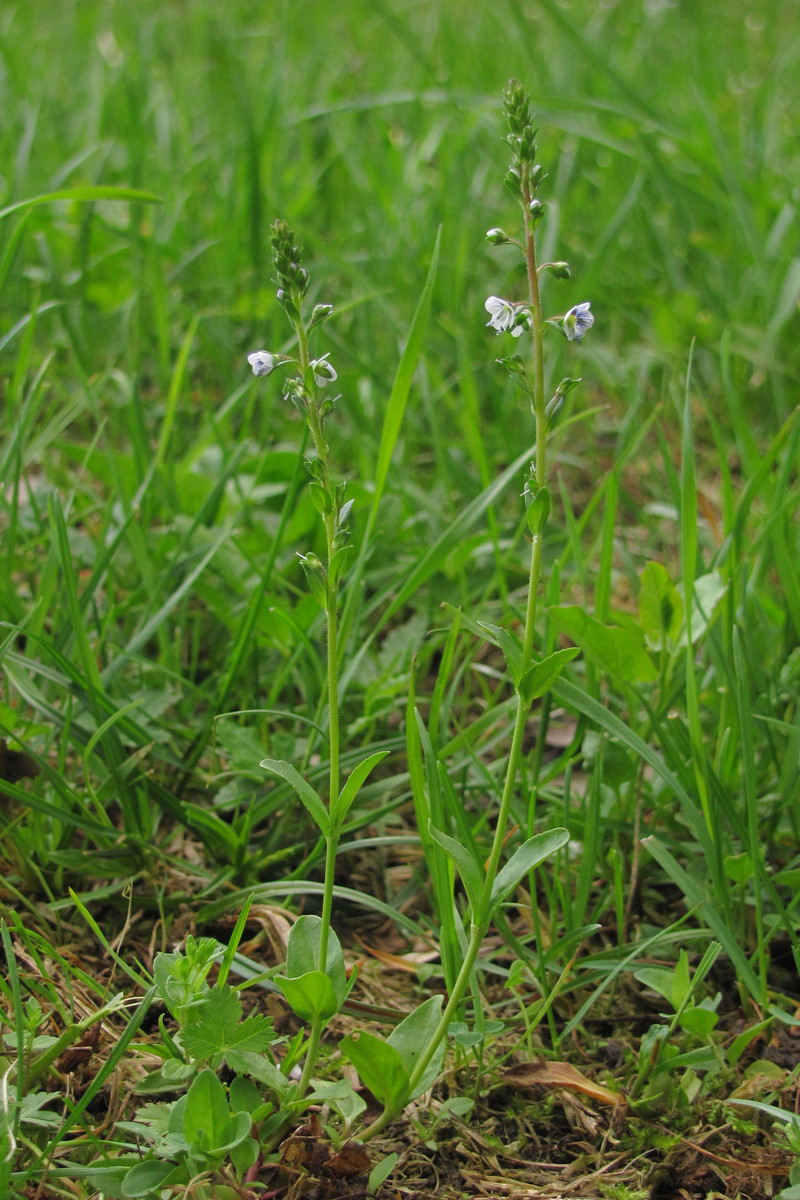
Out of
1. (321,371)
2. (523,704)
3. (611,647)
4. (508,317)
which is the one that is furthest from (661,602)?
(321,371)

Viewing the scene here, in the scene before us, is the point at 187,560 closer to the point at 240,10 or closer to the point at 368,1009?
the point at 368,1009

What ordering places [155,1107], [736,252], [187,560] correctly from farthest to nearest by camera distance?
[736,252] < [187,560] < [155,1107]

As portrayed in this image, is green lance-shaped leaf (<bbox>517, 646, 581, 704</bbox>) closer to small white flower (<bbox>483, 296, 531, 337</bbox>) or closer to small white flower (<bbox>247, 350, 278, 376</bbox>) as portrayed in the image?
small white flower (<bbox>483, 296, 531, 337</bbox>)

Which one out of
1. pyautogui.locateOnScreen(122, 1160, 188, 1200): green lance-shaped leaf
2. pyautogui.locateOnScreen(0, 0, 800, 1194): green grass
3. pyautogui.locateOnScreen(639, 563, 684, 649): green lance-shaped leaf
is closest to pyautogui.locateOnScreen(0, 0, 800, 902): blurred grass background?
pyautogui.locateOnScreen(0, 0, 800, 1194): green grass

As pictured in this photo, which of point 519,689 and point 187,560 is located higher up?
point 187,560

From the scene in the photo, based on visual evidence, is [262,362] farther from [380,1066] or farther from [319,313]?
[380,1066]

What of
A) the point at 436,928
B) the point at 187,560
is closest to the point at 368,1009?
the point at 436,928
